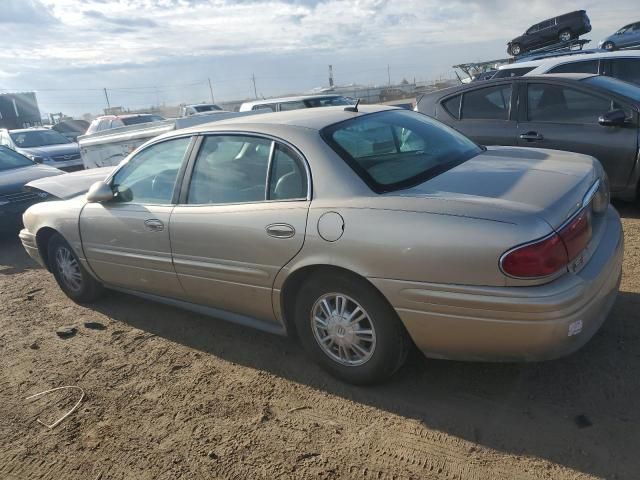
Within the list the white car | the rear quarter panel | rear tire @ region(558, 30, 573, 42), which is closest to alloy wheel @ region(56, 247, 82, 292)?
the rear quarter panel

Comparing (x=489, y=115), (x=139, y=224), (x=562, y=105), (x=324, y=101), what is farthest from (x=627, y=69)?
(x=139, y=224)

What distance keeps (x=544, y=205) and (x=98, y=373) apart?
9.87ft

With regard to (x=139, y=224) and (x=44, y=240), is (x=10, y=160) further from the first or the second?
(x=139, y=224)

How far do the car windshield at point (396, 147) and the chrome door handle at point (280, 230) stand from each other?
0.49m

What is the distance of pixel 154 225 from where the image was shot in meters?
3.69

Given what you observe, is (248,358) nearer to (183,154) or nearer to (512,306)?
(183,154)

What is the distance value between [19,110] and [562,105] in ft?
100.0

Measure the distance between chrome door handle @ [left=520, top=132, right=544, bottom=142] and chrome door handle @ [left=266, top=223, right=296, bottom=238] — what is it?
397 cm

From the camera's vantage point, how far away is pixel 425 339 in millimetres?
2658

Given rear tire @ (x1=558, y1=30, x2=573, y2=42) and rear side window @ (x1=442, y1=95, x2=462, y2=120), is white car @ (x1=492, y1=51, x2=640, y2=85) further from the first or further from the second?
rear tire @ (x1=558, y1=30, x2=573, y2=42)

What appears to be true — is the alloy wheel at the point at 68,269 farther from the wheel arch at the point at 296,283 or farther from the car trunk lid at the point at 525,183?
the car trunk lid at the point at 525,183

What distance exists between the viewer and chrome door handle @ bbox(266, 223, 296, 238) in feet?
9.59

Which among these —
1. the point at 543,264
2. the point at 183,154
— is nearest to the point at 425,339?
the point at 543,264

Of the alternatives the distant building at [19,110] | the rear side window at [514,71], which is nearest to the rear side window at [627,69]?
the rear side window at [514,71]
